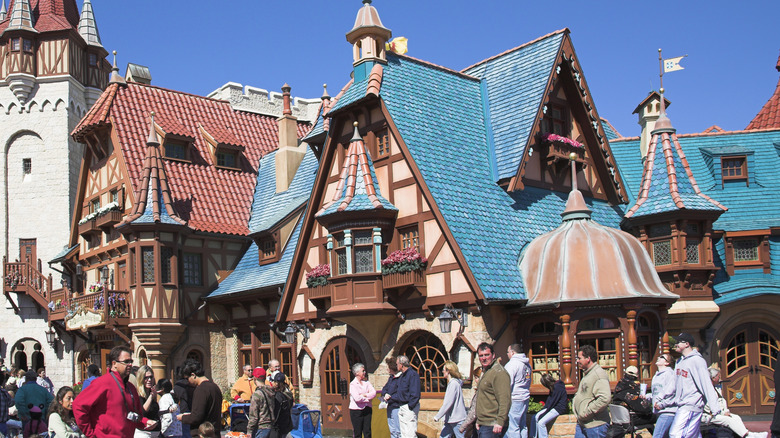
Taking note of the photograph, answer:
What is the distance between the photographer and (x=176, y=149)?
2917 centimetres

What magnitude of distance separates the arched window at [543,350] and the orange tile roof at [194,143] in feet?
40.9

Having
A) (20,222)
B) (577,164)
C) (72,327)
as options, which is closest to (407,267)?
(577,164)

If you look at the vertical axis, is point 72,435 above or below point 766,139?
below

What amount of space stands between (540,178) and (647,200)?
2.77 m

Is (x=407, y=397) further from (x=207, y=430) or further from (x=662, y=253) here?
(x=662, y=253)

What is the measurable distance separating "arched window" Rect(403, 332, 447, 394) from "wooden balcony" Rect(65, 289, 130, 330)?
1062cm

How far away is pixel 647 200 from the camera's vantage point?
2152 centimetres

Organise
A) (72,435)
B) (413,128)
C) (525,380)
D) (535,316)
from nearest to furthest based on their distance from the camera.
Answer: (72,435) → (525,380) → (535,316) → (413,128)

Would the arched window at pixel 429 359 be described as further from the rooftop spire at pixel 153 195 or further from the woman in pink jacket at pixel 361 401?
the rooftop spire at pixel 153 195

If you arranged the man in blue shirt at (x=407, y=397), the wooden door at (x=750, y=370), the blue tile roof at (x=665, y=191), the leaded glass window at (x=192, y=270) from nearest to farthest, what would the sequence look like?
the man in blue shirt at (x=407, y=397), the blue tile roof at (x=665, y=191), the wooden door at (x=750, y=370), the leaded glass window at (x=192, y=270)

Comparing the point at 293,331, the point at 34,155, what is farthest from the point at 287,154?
the point at 34,155

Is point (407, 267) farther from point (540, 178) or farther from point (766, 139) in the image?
point (766, 139)

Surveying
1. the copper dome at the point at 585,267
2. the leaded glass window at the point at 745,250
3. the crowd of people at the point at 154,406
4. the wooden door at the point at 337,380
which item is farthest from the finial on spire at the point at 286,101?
the crowd of people at the point at 154,406

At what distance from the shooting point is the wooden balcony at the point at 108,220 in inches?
1079
